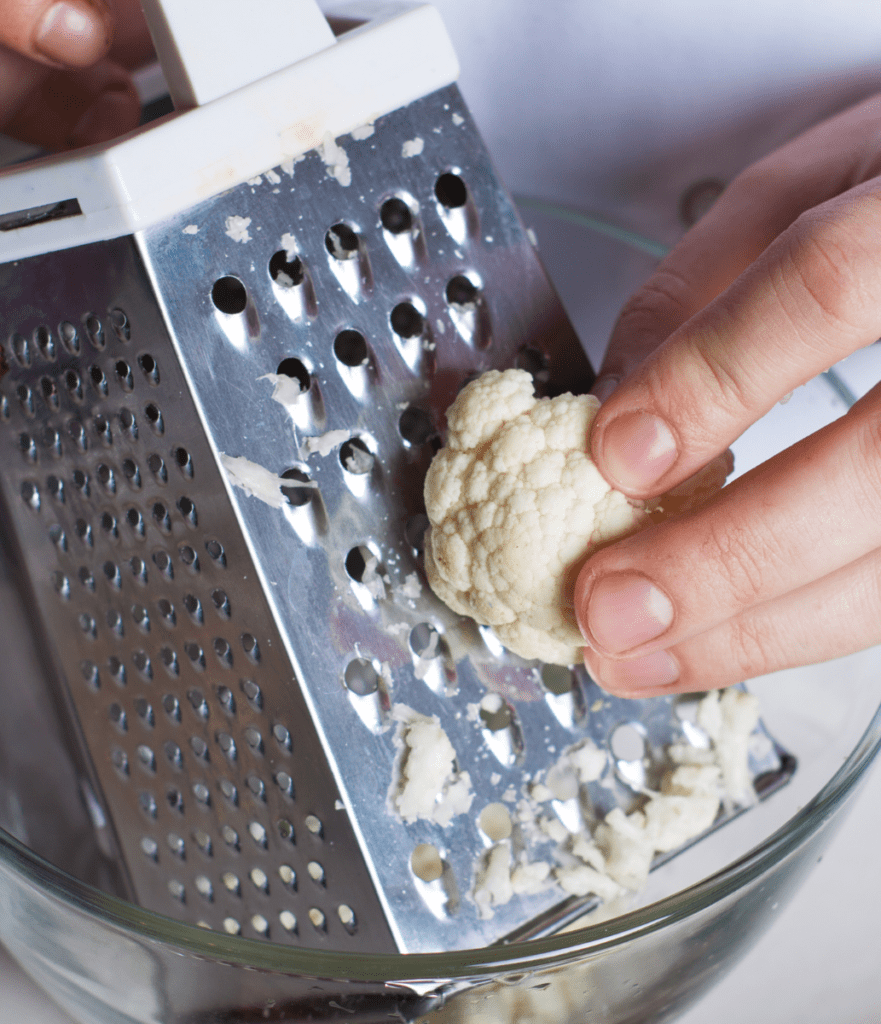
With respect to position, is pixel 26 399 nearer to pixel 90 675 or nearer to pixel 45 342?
pixel 45 342

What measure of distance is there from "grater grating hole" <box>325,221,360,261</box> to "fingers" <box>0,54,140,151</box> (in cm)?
54

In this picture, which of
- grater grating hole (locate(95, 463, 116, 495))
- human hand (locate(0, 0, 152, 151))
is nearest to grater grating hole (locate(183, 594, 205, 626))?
grater grating hole (locate(95, 463, 116, 495))

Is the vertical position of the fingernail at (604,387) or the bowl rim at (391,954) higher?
the fingernail at (604,387)

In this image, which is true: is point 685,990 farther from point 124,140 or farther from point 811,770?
point 124,140

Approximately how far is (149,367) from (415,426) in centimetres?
21

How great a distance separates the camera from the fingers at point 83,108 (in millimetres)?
998

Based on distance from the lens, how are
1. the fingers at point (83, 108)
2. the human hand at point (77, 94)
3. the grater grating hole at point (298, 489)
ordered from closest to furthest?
the grater grating hole at point (298, 489)
the human hand at point (77, 94)
the fingers at point (83, 108)

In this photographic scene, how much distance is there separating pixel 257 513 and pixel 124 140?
0.25 m

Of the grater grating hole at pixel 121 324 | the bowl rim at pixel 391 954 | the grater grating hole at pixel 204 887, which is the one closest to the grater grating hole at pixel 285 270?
the grater grating hole at pixel 121 324

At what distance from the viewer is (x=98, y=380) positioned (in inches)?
24.1

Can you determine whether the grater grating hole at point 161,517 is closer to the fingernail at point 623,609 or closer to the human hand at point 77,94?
the fingernail at point 623,609

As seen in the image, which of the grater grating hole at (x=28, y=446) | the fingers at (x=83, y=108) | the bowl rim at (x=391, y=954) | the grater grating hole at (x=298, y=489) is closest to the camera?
the bowl rim at (x=391, y=954)

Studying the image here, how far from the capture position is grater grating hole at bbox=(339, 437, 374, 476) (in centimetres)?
62

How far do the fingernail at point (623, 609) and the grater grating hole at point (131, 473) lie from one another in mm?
348
